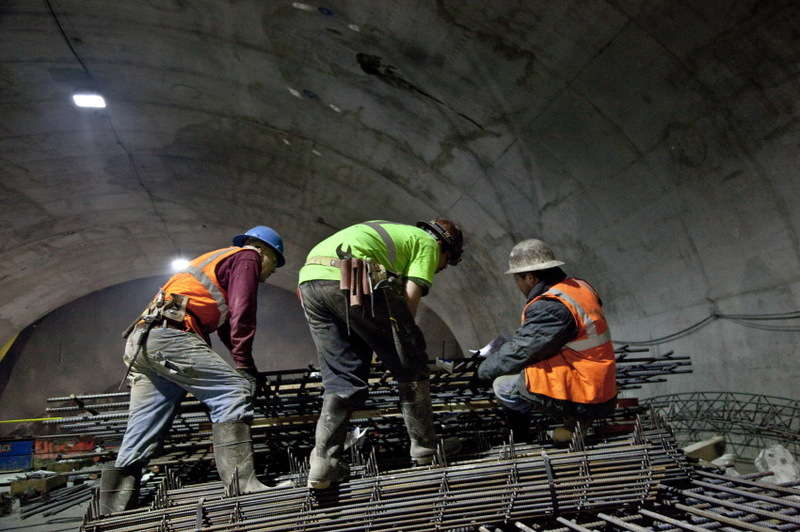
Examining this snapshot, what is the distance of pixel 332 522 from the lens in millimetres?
2467

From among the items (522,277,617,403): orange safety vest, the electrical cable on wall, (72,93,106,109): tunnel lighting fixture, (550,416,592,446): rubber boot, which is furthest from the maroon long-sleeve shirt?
(72,93,106,109): tunnel lighting fixture

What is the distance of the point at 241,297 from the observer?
3.23 m

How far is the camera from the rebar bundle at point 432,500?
246 centimetres

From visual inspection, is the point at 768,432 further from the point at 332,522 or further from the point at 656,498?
the point at 332,522

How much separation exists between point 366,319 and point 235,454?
103 cm

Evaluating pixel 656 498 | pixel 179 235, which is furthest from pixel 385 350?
pixel 179 235

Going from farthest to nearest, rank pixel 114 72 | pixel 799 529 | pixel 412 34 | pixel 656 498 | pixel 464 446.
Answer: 1. pixel 114 72
2. pixel 412 34
3. pixel 464 446
4. pixel 656 498
5. pixel 799 529

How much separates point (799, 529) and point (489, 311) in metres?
8.02

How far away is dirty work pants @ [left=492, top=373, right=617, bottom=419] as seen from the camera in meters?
3.20

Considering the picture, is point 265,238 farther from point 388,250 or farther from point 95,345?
point 95,345

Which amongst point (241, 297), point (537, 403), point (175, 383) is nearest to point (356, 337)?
point (241, 297)

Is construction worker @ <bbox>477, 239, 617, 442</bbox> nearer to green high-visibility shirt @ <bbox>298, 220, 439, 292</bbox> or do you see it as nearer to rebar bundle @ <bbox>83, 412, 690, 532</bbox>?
rebar bundle @ <bbox>83, 412, 690, 532</bbox>

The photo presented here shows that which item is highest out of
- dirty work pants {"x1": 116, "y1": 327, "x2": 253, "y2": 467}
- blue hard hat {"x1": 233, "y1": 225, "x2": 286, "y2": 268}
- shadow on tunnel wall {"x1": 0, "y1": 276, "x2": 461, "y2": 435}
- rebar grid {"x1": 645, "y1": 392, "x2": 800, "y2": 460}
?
shadow on tunnel wall {"x1": 0, "y1": 276, "x2": 461, "y2": 435}

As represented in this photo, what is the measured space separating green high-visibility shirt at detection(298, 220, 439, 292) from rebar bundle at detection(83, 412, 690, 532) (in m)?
1.10
